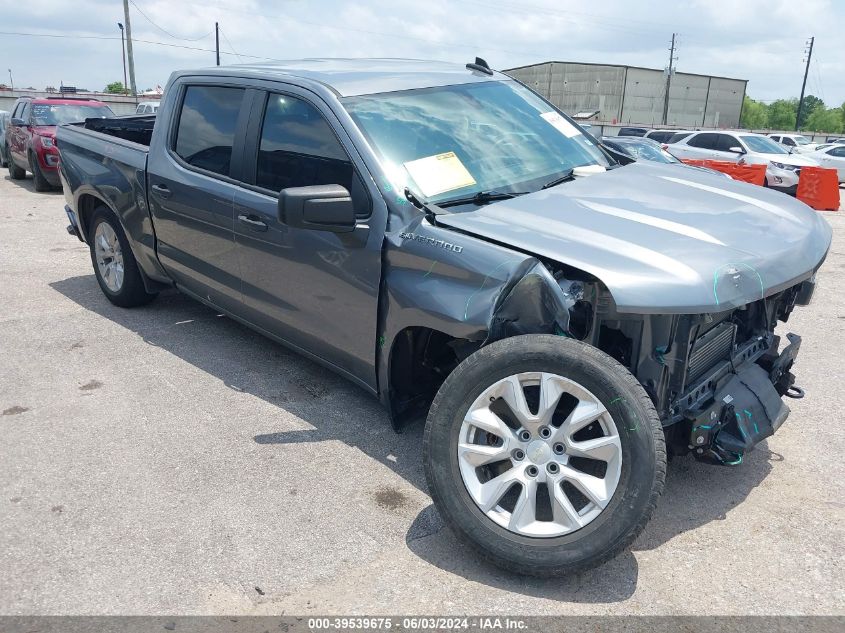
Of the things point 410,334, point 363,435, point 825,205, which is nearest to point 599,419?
point 410,334

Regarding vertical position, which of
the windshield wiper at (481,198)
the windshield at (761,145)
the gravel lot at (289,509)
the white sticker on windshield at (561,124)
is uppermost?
the white sticker on windshield at (561,124)

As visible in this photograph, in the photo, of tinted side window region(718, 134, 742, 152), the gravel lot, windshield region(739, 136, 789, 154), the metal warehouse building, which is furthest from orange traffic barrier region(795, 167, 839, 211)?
the metal warehouse building

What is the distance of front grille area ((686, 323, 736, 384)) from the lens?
296cm

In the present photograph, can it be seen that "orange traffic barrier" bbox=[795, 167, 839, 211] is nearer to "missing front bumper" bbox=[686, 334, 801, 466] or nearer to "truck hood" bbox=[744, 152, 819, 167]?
"truck hood" bbox=[744, 152, 819, 167]

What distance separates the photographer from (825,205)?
1405cm

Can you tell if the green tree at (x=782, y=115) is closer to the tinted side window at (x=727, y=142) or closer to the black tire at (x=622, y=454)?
the tinted side window at (x=727, y=142)

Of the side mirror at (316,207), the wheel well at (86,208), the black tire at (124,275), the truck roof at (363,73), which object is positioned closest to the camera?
the side mirror at (316,207)

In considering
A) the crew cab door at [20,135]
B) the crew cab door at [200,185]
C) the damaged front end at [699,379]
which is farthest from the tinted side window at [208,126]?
the crew cab door at [20,135]

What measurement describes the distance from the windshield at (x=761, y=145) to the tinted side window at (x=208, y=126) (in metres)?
15.7

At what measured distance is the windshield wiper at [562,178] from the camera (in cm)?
361

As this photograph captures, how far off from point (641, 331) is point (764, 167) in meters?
14.7

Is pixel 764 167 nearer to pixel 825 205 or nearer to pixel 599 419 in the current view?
pixel 825 205

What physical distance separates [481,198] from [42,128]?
40.7ft

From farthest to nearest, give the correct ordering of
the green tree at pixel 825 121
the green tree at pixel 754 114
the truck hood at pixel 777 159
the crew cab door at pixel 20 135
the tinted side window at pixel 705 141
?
the green tree at pixel 754 114 → the green tree at pixel 825 121 → the tinted side window at pixel 705 141 → the truck hood at pixel 777 159 → the crew cab door at pixel 20 135
